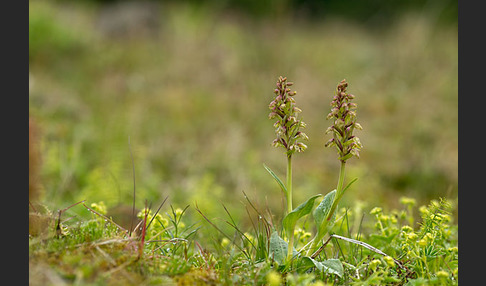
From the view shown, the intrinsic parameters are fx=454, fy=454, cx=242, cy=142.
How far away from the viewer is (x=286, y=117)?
5.85 ft

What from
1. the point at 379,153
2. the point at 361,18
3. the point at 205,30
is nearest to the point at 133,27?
the point at 205,30

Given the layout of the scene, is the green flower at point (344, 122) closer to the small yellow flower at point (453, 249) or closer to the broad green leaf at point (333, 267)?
the broad green leaf at point (333, 267)

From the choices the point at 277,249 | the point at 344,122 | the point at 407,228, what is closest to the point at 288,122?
the point at 344,122

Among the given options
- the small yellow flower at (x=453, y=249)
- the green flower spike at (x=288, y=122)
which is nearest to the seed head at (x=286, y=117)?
the green flower spike at (x=288, y=122)

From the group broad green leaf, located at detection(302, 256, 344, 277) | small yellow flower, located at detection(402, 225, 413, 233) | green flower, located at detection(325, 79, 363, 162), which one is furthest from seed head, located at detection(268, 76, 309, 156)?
small yellow flower, located at detection(402, 225, 413, 233)

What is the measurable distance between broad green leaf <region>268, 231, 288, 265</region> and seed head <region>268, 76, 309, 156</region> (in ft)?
1.12

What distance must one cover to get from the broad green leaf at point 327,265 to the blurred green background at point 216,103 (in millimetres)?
425

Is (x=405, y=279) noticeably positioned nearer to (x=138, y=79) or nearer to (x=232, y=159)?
(x=232, y=159)

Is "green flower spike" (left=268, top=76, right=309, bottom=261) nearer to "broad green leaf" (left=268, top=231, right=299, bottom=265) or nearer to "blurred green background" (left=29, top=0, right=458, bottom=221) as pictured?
"broad green leaf" (left=268, top=231, right=299, bottom=265)

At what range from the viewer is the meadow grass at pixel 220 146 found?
5.80ft

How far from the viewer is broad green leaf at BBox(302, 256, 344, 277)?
5.57 feet

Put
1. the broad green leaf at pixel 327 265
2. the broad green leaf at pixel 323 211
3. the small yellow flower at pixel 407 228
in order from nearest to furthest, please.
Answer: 1. the broad green leaf at pixel 327 265
2. the broad green leaf at pixel 323 211
3. the small yellow flower at pixel 407 228

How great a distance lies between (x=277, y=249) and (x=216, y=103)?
16.7 ft

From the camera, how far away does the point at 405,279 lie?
1.85 m
